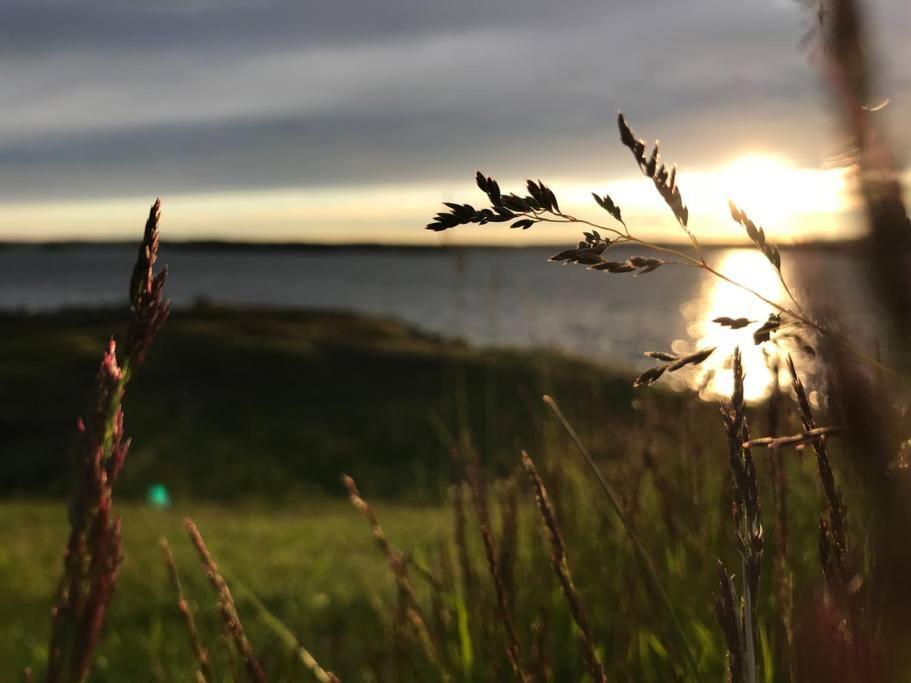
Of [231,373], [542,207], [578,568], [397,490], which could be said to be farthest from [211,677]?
[231,373]

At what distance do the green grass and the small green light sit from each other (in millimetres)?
1963

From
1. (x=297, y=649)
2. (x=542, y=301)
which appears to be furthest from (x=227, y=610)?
(x=542, y=301)

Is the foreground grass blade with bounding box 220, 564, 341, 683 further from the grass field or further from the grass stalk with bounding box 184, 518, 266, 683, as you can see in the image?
the grass stalk with bounding box 184, 518, 266, 683

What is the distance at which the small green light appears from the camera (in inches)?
552

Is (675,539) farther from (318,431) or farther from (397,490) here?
(318,431)

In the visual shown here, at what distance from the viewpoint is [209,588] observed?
6371mm

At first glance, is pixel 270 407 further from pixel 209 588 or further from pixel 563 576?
pixel 563 576

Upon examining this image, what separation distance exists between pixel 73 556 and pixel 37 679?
4130mm

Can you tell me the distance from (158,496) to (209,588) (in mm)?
9179

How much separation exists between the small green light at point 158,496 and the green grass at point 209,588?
196 cm

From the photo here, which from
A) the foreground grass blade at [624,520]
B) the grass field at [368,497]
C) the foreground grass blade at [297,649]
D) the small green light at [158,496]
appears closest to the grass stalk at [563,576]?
the foreground grass blade at [624,520]

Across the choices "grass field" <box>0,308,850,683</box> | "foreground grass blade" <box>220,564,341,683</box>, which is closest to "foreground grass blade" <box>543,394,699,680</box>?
"grass field" <box>0,308,850,683</box>

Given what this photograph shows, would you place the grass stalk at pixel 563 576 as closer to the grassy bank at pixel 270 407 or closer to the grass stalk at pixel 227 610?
the grass stalk at pixel 227 610

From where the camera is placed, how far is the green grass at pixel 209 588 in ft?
15.3
